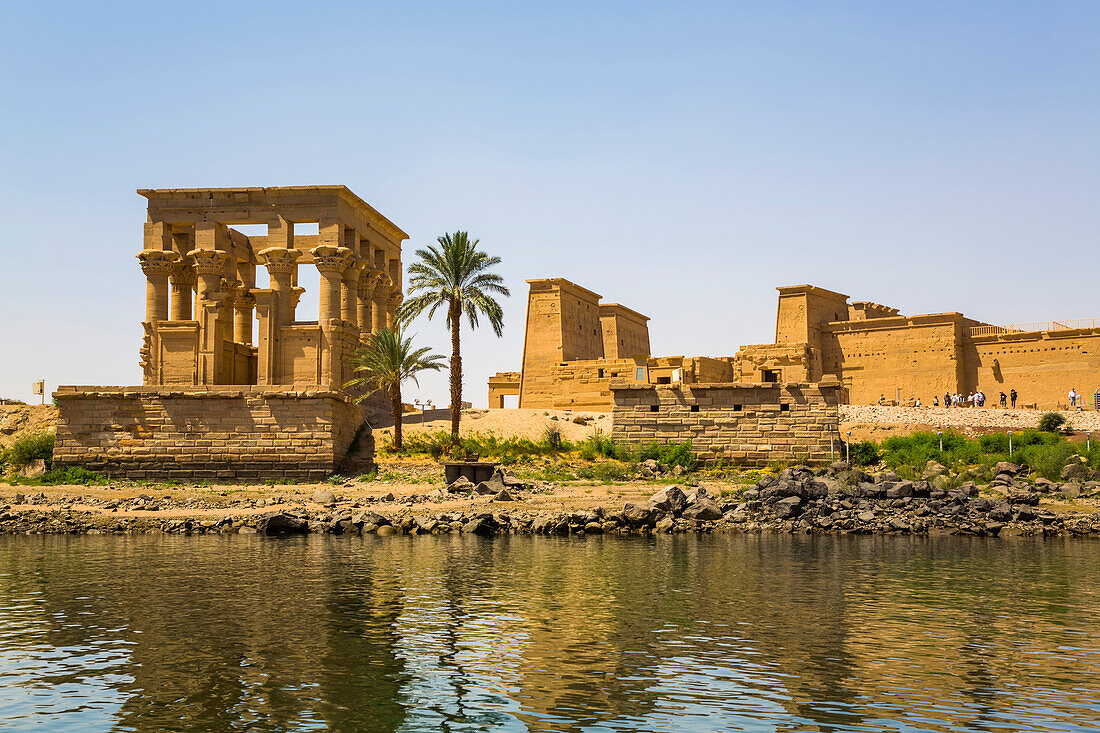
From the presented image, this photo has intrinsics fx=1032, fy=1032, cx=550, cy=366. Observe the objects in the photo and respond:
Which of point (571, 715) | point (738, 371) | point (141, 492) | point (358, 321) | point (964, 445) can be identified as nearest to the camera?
point (571, 715)

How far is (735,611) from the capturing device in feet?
37.0

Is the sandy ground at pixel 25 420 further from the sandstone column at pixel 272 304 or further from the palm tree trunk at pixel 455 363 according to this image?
the palm tree trunk at pixel 455 363

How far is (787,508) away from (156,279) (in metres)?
22.4

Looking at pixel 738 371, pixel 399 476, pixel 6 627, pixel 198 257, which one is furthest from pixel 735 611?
pixel 738 371

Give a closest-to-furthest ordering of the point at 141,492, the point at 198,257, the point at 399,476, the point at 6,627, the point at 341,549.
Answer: the point at 6,627
the point at 341,549
the point at 141,492
the point at 399,476
the point at 198,257

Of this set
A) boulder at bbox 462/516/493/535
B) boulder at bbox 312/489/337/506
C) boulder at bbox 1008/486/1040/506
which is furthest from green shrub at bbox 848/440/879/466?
boulder at bbox 312/489/337/506

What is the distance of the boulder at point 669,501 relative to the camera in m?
20.3

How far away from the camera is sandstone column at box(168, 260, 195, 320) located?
33844 mm

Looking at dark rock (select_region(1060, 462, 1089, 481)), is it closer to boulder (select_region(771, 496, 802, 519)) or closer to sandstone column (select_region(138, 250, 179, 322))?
boulder (select_region(771, 496, 802, 519))

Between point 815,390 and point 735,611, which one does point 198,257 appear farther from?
point 735,611

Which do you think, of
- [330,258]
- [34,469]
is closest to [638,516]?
[330,258]

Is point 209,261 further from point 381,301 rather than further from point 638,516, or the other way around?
point 638,516

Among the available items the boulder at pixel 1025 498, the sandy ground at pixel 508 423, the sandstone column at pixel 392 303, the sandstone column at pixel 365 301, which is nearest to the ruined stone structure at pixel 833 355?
the sandy ground at pixel 508 423

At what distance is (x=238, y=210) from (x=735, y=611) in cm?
2591
